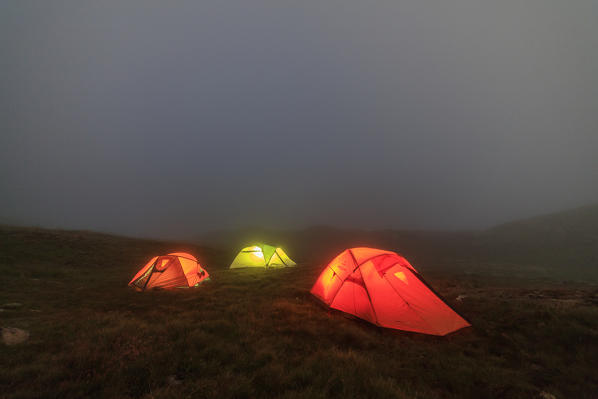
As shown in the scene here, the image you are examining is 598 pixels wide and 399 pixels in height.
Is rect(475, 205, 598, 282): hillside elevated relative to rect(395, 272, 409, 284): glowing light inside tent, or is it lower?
lower

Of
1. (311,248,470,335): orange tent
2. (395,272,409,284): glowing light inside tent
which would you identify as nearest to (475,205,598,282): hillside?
(311,248,470,335): orange tent

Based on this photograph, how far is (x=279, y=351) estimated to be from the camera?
5.19 metres

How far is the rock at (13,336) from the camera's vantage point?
5.14 meters

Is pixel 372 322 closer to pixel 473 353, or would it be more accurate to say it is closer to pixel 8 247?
pixel 473 353

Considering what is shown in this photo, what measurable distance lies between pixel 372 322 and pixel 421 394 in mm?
3202

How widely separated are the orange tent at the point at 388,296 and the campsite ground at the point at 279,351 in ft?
1.07

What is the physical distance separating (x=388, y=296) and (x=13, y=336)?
392 inches

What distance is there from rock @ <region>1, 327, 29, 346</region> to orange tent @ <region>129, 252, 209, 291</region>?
593 centimetres

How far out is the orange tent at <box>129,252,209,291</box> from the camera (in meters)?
11.6

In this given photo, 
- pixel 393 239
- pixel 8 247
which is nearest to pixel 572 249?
pixel 393 239

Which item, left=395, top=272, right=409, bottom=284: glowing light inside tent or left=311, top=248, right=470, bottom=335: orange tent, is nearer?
left=311, top=248, right=470, bottom=335: orange tent

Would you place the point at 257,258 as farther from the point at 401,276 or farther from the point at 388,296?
the point at 401,276

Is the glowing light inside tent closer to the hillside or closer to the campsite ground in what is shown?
the campsite ground

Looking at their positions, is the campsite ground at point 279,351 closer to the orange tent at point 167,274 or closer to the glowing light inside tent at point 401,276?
the glowing light inside tent at point 401,276
